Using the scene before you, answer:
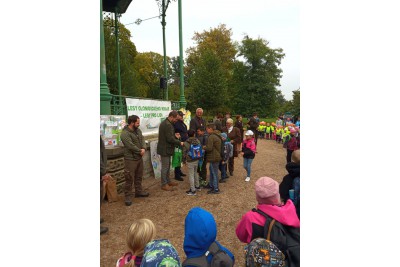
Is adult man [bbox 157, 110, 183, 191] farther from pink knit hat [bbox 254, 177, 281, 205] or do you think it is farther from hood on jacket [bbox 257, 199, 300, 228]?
hood on jacket [bbox 257, 199, 300, 228]

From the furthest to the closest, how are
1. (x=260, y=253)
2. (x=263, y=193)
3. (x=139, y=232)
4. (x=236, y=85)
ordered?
(x=236, y=85) < (x=263, y=193) < (x=139, y=232) < (x=260, y=253)

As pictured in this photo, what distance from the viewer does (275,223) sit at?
185 centimetres

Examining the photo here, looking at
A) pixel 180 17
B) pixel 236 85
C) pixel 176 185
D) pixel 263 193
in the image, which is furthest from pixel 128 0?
pixel 236 85

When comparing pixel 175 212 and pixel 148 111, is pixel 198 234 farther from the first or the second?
pixel 148 111

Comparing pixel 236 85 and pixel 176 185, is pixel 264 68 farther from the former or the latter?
pixel 176 185

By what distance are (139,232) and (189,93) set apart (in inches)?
1158

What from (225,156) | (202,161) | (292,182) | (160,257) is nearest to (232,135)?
(225,156)

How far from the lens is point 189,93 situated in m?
30.7

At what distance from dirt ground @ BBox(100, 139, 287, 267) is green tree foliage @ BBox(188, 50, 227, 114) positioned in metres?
22.8

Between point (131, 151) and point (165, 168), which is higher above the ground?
point (131, 151)

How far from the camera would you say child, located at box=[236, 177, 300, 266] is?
1809 millimetres

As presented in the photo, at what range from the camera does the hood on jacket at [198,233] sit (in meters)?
1.63

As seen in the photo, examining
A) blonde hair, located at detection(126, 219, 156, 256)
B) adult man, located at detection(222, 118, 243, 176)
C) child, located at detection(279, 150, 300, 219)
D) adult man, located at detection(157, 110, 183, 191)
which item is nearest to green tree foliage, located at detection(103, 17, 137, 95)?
adult man, located at detection(222, 118, 243, 176)

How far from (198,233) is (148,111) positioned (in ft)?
19.6
